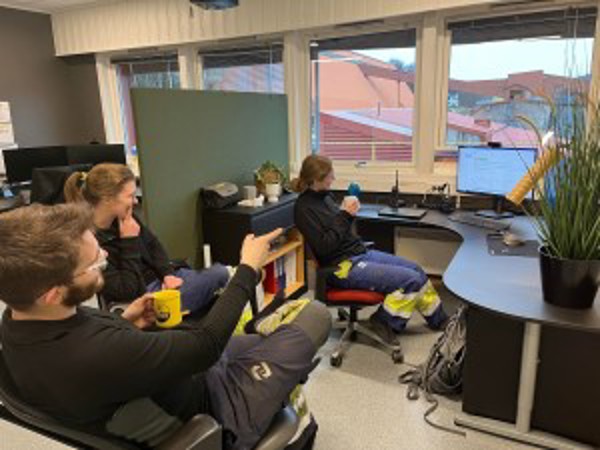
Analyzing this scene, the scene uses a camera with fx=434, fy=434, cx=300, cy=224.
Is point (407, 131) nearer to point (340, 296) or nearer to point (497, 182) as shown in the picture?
point (497, 182)

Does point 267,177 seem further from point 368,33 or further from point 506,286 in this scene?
point 506,286

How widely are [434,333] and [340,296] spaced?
2.71 ft

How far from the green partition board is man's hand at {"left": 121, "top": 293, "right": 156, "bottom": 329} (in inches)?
41.5

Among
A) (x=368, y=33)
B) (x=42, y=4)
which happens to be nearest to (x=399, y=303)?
(x=368, y=33)

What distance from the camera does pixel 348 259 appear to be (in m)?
2.59

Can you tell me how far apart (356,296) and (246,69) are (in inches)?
108

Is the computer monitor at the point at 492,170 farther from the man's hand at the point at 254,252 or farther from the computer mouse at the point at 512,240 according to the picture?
the man's hand at the point at 254,252

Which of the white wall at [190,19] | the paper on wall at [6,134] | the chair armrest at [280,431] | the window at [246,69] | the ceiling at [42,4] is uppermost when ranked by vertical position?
the ceiling at [42,4]

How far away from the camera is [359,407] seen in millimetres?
2176

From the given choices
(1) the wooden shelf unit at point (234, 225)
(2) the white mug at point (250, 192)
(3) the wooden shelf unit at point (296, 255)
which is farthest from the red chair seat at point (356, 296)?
(2) the white mug at point (250, 192)

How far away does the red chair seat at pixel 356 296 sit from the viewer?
8.03 feet

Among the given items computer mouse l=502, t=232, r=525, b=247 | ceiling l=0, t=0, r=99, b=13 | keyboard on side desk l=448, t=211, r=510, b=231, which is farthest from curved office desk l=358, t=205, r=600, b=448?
ceiling l=0, t=0, r=99, b=13

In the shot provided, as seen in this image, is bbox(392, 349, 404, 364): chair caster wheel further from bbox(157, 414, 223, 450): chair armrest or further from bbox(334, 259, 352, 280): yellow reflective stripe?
bbox(157, 414, 223, 450): chair armrest

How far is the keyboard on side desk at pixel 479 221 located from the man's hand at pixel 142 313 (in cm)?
209
